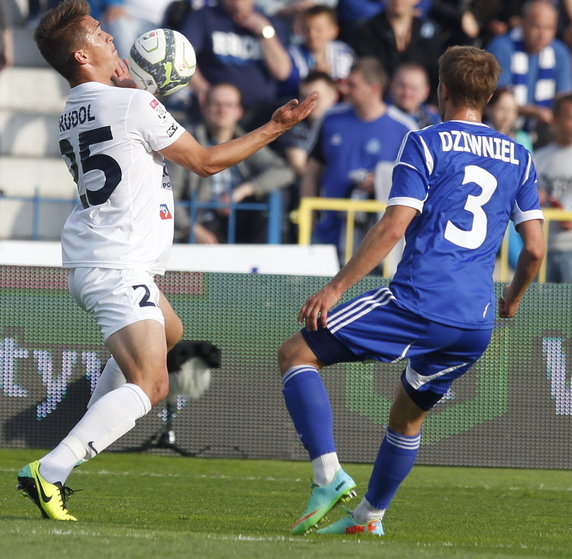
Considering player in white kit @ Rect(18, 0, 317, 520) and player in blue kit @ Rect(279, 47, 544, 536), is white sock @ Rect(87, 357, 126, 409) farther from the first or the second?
player in blue kit @ Rect(279, 47, 544, 536)

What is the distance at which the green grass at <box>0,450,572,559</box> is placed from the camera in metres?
4.45

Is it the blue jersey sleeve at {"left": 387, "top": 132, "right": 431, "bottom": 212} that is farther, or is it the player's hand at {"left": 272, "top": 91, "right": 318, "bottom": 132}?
the player's hand at {"left": 272, "top": 91, "right": 318, "bottom": 132}

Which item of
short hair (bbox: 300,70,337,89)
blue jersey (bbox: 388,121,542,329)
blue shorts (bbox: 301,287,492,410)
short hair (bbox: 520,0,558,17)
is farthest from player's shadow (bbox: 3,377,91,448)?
short hair (bbox: 520,0,558,17)

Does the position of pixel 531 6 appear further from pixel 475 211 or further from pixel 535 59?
pixel 475 211

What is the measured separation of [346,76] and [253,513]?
7.75 meters

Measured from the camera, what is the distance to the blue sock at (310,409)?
4.97 m

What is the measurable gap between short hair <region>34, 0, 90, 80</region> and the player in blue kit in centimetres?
164

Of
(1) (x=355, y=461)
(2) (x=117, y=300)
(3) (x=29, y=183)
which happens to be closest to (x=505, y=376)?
(1) (x=355, y=461)

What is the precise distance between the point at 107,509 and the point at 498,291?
3.73 meters

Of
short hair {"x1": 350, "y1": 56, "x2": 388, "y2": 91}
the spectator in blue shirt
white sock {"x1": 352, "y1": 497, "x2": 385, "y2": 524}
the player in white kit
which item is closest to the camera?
the player in white kit

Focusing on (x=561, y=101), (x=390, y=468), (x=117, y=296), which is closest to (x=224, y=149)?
(x=117, y=296)

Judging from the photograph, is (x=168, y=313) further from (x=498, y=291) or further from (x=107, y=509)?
(x=498, y=291)

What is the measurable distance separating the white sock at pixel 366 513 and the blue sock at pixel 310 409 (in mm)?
451

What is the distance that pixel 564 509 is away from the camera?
6895 mm
